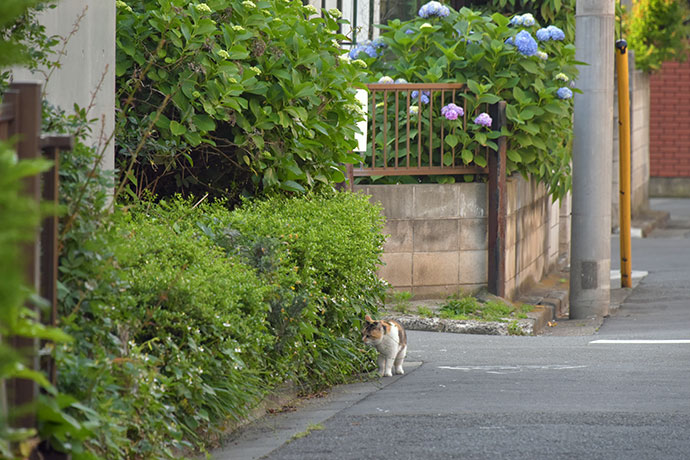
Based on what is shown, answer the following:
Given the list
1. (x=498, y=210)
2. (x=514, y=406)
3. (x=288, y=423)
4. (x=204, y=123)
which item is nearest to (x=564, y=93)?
(x=498, y=210)

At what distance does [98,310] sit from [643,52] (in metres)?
18.7

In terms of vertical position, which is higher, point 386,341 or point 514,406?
point 386,341

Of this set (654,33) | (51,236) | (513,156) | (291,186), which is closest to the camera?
(51,236)

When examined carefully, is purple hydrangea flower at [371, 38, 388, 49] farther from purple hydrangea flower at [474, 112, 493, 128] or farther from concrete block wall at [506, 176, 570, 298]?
concrete block wall at [506, 176, 570, 298]

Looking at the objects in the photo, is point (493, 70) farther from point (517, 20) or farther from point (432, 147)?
point (432, 147)

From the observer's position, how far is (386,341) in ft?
23.0

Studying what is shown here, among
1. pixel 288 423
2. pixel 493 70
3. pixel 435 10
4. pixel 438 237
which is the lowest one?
pixel 288 423

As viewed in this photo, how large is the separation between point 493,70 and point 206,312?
6655mm

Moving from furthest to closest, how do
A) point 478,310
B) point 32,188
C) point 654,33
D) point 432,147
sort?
point 654,33 < point 432,147 < point 478,310 < point 32,188

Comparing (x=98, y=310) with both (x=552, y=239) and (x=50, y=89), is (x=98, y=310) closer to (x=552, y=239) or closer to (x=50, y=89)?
(x=50, y=89)

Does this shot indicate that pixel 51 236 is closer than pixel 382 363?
Yes

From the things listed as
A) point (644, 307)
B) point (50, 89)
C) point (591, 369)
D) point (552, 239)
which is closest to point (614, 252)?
point (552, 239)

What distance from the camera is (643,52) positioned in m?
21.2

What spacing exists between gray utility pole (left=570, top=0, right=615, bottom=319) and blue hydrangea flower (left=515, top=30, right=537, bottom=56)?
1.66 ft
